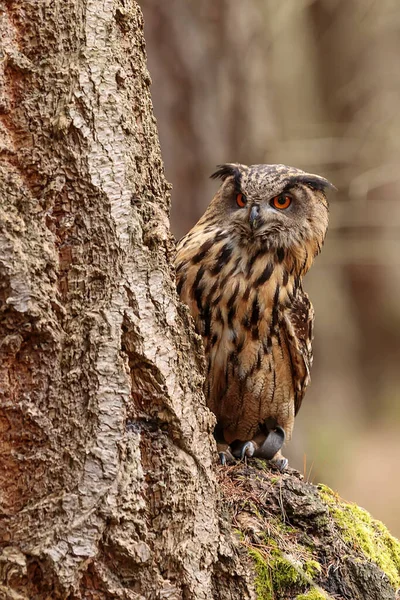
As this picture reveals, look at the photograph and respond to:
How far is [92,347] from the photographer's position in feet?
5.48

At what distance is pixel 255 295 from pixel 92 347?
1457 mm

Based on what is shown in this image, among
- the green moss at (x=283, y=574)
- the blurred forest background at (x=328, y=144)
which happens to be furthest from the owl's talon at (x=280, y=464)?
the blurred forest background at (x=328, y=144)

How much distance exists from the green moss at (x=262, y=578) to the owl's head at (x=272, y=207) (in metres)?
1.44

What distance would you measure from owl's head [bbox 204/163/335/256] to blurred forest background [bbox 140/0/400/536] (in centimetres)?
179

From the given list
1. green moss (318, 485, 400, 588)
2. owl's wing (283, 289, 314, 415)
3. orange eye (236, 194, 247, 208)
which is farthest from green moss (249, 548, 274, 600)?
orange eye (236, 194, 247, 208)

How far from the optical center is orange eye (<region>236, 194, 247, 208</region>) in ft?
10.4

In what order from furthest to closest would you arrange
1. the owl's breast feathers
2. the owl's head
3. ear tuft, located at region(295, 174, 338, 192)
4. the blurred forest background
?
the blurred forest background → ear tuft, located at region(295, 174, 338, 192) → the owl's head → the owl's breast feathers

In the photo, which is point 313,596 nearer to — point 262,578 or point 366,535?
point 262,578

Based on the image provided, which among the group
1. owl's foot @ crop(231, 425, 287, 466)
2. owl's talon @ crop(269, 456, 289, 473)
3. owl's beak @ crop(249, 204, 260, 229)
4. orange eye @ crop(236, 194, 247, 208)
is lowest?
owl's talon @ crop(269, 456, 289, 473)

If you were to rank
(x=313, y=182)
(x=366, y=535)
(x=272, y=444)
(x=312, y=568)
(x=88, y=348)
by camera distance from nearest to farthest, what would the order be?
(x=88, y=348) < (x=312, y=568) < (x=366, y=535) < (x=272, y=444) < (x=313, y=182)

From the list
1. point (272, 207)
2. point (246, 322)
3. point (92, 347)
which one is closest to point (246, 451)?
point (246, 322)

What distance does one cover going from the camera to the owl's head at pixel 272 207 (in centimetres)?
313

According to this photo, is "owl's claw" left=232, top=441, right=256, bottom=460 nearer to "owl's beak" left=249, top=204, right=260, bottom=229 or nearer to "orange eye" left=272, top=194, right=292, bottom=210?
"owl's beak" left=249, top=204, right=260, bottom=229

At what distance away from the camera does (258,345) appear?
3.03 meters
